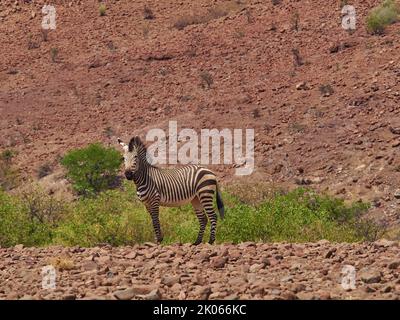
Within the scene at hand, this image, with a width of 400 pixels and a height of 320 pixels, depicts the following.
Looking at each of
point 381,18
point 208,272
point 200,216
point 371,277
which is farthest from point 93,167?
point 371,277

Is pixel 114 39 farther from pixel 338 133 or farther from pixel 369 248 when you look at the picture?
pixel 369 248

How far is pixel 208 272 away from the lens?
39.7 feet

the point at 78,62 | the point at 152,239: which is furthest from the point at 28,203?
the point at 78,62

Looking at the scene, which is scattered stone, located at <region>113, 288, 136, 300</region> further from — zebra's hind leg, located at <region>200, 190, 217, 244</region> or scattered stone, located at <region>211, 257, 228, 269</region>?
zebra's hind leg, located at <region>200, 190, 217, 244</region>

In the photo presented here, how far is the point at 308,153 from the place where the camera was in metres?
34.7

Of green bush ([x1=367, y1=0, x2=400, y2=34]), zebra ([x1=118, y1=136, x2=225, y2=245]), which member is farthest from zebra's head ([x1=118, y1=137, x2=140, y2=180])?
green bush ([x1=367, y1=0, x2=400, y2=34])

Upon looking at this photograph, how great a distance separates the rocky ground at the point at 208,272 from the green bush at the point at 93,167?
19974 mm

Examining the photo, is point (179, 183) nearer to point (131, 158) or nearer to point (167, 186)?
point (167, 186)

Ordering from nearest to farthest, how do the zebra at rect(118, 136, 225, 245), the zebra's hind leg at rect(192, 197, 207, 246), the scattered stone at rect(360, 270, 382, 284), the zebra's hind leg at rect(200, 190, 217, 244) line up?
the scattered stone at rect(360, 270, 382, 284)
the zebra at rect(118, 136, 225, 245)
the zebra's hind leg at rect(192, 197, 207, 246)
the zebra's hind leg at rect(200, 190, 217, 244)

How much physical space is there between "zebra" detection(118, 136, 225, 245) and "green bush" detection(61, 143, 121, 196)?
54.4 ft

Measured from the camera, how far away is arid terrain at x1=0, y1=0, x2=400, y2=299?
3400cm

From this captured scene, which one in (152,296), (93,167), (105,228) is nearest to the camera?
(152,296)

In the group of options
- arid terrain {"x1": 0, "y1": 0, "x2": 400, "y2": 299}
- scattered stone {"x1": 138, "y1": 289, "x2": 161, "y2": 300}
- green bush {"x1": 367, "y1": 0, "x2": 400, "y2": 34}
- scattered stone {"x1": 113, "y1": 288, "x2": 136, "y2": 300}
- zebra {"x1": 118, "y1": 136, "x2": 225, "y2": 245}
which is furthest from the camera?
green bush {"x1": 367, "y1": 0, "x2": 400, "y2": 34}

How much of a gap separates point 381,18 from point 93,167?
43.3 ft
